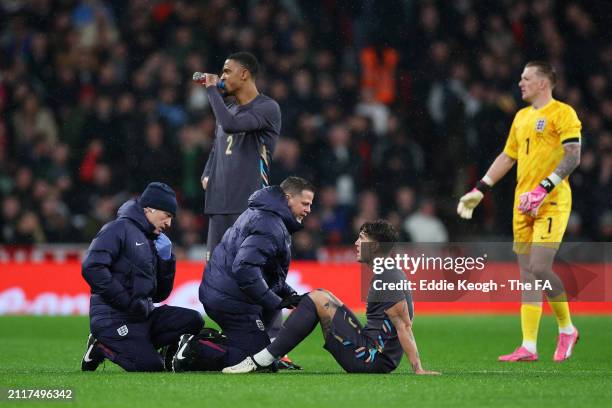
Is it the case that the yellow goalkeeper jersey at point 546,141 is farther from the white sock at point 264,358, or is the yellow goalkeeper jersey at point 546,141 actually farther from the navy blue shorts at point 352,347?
the white sock at point 264,358

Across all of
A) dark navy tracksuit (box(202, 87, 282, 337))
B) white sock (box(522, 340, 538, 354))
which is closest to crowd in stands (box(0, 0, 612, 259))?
dark navy tracksuit (box(202, 87, 282, 337))

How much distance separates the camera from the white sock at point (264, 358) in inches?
324

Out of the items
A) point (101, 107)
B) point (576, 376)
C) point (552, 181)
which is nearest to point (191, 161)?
point (101, 107)

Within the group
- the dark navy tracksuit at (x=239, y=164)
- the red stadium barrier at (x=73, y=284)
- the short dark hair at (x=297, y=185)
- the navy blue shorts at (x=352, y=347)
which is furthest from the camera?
the red stadium barrier at (x=73, y=284)

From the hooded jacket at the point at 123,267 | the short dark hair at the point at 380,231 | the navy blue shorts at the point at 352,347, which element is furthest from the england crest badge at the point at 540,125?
the hooded jacket at the point at 123,267

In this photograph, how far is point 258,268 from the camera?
8266mm

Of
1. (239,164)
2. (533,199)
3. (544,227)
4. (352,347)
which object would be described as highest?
(239,164)

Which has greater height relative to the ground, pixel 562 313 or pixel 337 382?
pixel 562 313

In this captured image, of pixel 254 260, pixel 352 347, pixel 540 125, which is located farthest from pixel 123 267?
pixel 540 125

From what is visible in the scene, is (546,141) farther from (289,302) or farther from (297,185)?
(289,302)

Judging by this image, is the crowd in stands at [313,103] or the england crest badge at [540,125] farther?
the crowd in stands at [313,103]

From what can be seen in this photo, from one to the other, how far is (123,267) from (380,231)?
1819 mm

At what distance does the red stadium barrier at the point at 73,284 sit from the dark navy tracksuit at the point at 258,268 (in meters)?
6.86

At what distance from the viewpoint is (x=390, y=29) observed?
62.6 feet
